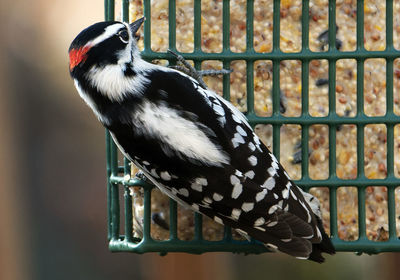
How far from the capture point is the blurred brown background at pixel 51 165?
6.25 metres

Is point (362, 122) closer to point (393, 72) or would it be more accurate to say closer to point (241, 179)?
point (393, 72)

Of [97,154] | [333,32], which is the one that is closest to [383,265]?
[97,154]

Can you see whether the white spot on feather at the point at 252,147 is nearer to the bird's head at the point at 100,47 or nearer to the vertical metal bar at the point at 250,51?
the vertical metal bar at the point at 250,51

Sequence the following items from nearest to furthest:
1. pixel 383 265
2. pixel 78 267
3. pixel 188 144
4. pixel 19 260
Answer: pixel 188 144 → pixel 383 265 → pixel 19 260 → pixel 78 267

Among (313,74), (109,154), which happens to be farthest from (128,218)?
(313,74)

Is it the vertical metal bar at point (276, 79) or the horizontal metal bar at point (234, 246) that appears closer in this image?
the vertical metal bar at point (276, 79)

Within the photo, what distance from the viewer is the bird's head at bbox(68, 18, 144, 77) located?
3336 mm

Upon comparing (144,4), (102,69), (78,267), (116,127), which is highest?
(144,4)

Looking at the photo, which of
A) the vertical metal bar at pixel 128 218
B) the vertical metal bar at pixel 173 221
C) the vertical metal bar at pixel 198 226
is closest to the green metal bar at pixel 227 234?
the vertical metal bar at pixel 198 226

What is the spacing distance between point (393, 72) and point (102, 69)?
1180 millimetres

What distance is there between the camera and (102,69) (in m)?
3.39

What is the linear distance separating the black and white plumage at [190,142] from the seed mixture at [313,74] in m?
0.21

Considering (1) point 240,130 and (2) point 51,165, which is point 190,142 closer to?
(1) point 240,130

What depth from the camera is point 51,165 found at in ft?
21.6
